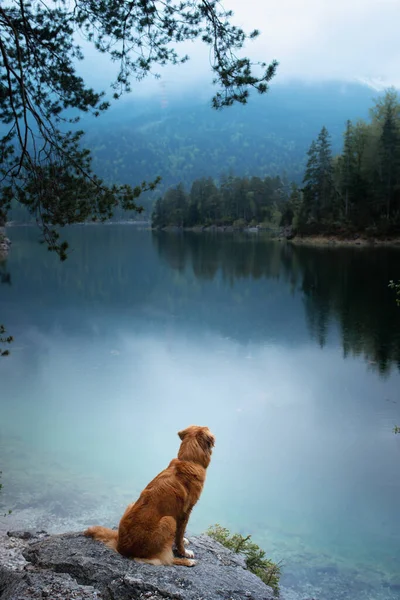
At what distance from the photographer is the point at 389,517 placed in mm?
8422

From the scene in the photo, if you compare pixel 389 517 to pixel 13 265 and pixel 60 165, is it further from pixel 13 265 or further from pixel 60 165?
pixel 13 265

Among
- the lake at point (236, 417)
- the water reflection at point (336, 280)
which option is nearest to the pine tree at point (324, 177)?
the water reflection at point (336, 280)

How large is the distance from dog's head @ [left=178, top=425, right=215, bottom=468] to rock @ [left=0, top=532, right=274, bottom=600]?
37.8 inches

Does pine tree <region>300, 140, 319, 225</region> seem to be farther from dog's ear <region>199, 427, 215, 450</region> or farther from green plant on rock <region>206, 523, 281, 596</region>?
dog's ear <region>199, 427, 215, 450</region>

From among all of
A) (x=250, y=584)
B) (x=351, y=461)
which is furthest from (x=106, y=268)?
(x=250, y=584)

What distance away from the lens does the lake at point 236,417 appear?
8.04 metres

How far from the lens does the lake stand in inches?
316

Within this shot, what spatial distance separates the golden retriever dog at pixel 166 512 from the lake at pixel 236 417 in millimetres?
2744

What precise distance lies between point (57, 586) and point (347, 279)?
33.1 m

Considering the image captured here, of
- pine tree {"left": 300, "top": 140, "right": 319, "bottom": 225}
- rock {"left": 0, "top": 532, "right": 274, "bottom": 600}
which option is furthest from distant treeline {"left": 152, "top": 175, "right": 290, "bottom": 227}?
rock {"left": 0, "top": 532, "right": 274, "bottom": 600}

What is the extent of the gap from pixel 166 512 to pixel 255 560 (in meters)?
2.61

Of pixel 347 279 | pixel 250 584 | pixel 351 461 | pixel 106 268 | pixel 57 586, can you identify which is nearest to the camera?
pixel 57 586

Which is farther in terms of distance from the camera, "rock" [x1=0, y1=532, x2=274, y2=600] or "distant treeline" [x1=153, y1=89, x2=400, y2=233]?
"distant treeline" [x1=153, y1=89, x2=400, y2=233]

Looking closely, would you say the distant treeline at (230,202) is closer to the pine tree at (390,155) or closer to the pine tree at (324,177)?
the pine tree at (324,177)
